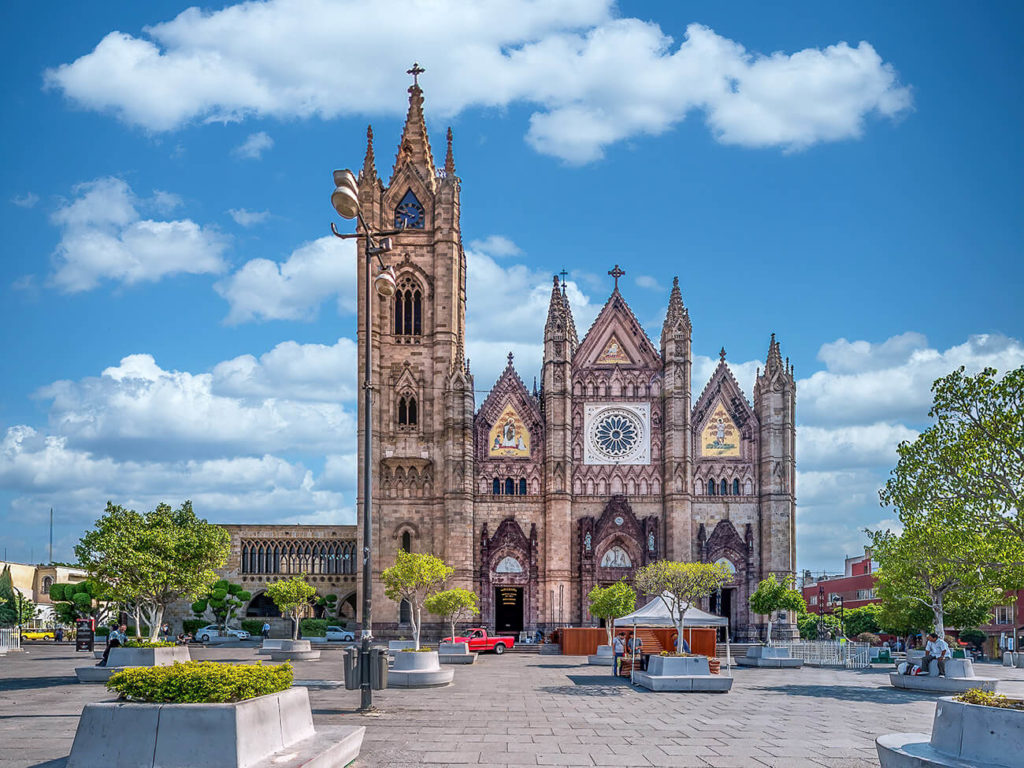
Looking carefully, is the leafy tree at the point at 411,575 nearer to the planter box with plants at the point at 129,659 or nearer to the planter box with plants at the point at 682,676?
the planter box with plants at the point at 129,659

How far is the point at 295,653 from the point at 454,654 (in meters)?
6.89

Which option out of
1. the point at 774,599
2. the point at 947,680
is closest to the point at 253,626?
the point at 774,599

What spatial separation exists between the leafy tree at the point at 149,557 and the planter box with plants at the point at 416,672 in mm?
9042

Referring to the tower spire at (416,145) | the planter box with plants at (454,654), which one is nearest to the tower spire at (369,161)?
the tower spire at (416,145)

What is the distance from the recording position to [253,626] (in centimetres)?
6781

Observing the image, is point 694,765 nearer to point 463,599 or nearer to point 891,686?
point 891,686

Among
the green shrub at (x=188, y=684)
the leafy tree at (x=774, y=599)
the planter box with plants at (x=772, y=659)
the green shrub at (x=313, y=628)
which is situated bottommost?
the green shrub at (x=313, y=628)

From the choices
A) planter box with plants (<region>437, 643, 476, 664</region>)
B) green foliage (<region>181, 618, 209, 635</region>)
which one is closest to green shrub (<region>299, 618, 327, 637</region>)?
green foliage (<region>181, 618, 209, 635</region>)

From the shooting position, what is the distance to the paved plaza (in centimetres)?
1530

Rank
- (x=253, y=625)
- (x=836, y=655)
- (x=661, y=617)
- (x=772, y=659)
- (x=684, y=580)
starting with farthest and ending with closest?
(x=253, y=625)
(x=836, y=655)
(x=772, y=659)
(x=661, y=617)
(x=684, y=580)

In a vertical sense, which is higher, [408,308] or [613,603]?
[408,308]

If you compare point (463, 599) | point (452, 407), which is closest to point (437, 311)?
point (452, 407)

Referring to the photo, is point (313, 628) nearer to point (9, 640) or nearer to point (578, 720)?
point (9, 640)

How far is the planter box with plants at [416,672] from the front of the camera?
28.6 meters
